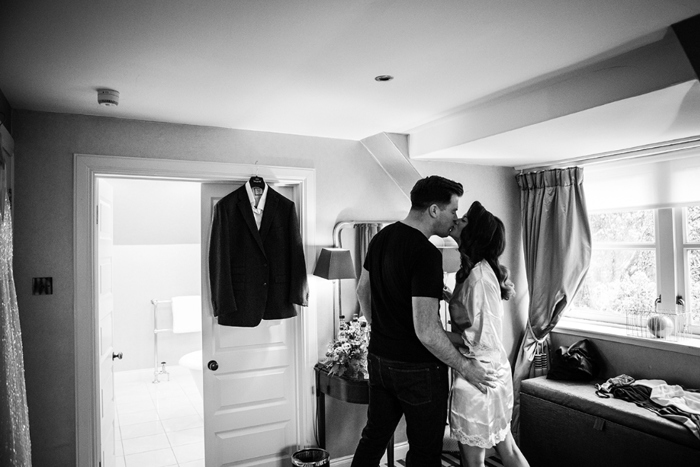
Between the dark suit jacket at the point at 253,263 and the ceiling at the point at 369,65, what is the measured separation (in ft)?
1.82

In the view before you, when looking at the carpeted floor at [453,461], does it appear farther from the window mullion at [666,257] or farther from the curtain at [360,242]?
the window mullion at [666,257]

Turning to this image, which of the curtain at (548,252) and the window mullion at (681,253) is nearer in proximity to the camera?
the window mullion at (681,253)

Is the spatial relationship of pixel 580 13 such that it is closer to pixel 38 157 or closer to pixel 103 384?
pixel 38 157

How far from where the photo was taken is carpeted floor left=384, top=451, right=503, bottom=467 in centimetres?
360

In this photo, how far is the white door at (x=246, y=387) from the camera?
333 cm

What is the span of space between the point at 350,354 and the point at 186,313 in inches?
129

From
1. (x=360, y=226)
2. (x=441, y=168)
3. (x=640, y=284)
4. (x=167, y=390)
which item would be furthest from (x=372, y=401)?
(x=167, y=390)

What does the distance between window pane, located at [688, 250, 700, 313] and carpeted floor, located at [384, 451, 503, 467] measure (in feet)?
5.66

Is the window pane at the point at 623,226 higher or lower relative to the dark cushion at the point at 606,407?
higher

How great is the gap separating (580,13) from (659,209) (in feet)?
7.82

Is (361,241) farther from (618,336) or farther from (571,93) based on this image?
(618,336)

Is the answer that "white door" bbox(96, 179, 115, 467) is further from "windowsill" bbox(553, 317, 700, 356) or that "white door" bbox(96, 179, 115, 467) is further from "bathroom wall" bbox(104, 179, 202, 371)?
"windowsill" bbox(553, 317, 700, 356)

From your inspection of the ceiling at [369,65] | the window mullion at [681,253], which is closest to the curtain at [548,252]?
the window mullion at [681,253]

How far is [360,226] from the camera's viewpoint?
3639 mm
